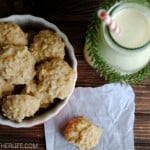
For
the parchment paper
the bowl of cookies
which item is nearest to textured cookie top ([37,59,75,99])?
the bowl of cookies

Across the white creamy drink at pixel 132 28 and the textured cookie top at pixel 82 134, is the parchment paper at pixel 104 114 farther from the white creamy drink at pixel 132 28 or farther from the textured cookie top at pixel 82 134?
the white creamy drink at pixel 132 28

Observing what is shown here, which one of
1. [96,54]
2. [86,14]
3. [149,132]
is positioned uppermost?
[86,14]

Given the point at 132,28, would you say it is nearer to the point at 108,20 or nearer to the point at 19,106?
the point at 108,20

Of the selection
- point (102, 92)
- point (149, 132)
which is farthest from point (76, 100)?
point (149, 132)

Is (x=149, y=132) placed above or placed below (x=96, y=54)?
below

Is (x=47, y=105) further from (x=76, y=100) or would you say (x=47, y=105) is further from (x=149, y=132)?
(x=149, y=132)
